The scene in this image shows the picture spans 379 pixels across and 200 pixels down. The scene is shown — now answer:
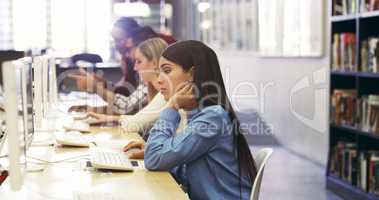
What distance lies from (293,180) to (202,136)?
10.4ft

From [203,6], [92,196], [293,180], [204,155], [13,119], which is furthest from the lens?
[203,6]

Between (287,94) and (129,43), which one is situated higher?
(129,43)

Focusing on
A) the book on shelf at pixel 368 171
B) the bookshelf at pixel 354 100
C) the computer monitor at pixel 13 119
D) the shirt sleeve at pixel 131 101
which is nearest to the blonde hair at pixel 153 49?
the shirt sleeve at pixel 131 101

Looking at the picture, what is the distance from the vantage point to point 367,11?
444cm

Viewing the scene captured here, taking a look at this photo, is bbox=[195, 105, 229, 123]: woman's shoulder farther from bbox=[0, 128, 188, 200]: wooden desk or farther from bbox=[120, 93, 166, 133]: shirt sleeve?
bbox=[120, 93, 166, 133]: shirt sleeve

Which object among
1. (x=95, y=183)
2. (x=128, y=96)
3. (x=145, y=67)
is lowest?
(x=95, y=183)

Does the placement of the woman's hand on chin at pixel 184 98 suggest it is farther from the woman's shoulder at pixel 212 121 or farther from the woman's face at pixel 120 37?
the woman's face at pixel 120 37

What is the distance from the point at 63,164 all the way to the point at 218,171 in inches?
27.0

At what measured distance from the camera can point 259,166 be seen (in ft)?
7.92

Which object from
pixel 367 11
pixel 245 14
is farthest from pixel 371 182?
pixel 245 14

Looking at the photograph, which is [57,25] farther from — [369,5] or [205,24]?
[369,5]

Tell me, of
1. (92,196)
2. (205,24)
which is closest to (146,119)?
(92,196)

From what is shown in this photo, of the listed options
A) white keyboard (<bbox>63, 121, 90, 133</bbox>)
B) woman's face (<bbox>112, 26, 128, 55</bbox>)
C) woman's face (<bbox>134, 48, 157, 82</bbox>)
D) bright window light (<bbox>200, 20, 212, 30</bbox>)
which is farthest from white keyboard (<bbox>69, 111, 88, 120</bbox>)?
bright window light (<bbox>200, 20, 212, 30</bbox>)

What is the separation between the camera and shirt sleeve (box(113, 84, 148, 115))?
4.24 m
